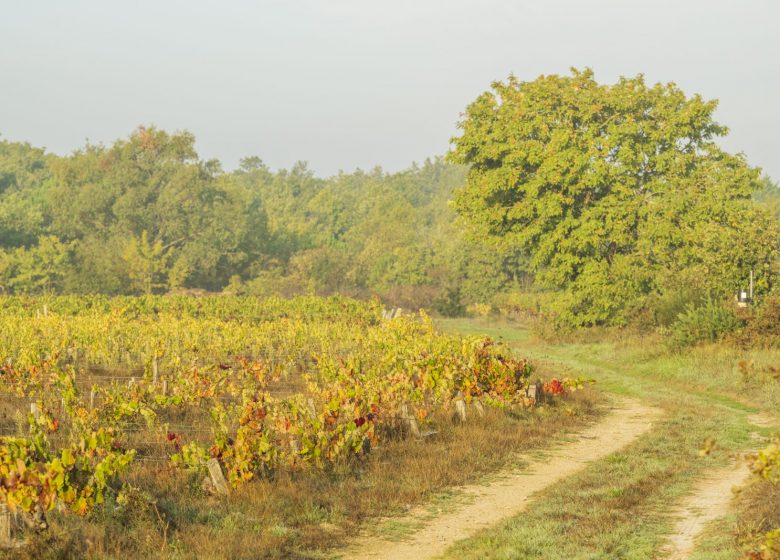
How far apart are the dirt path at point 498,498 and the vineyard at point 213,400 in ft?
5.66

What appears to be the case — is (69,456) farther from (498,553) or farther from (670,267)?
(670,267)

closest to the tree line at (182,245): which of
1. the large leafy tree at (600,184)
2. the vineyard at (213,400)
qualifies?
the large leafy tree at (600,184)

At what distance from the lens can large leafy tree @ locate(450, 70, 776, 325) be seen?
111 feet

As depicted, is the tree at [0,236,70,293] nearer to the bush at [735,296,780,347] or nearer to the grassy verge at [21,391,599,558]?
the bush at [735,296,780,347]

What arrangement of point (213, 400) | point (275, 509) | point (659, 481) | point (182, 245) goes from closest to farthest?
point (275, 509) < point (659, 481) < point (213, 400) < point (182, 245)

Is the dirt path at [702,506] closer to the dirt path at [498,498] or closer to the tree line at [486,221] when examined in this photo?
the dirt path at [498,498]

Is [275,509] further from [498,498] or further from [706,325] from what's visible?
[706,325]

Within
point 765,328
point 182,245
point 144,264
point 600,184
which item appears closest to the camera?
point 765,328

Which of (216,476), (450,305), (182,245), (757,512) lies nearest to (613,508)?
(757,512)

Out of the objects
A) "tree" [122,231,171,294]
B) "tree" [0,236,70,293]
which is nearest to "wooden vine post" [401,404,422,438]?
"tree" [122,231,171,294]

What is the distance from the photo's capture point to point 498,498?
37.4ft

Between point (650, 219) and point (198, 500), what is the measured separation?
87.4 ft

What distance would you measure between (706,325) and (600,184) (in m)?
10.5

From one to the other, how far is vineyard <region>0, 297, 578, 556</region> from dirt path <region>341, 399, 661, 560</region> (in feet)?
5.66
